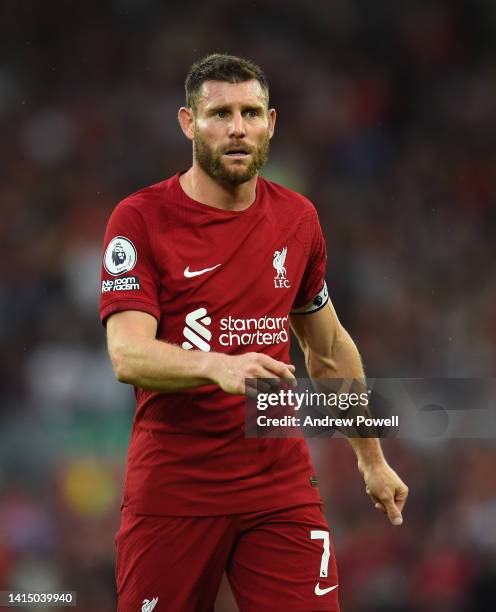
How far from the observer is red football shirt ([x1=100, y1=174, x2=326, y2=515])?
3.41 meters

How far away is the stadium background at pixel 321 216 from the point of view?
22.7 feet

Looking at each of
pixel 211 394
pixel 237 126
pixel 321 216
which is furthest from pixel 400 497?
pixel 321 216

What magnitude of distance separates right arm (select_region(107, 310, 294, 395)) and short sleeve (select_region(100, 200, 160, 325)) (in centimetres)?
3

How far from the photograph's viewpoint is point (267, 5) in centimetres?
1016

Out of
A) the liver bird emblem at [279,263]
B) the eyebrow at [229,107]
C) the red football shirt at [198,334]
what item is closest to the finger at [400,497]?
the red football shirt at [198,334]

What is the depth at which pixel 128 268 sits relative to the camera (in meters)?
3.39

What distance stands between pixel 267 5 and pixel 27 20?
2246 millimetres

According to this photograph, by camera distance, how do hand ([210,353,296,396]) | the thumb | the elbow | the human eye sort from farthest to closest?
the thumb, the human eye, the elbow, hand ([210,353,296,396])

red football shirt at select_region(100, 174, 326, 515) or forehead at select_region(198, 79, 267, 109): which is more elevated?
forehead at select_region(198, 79, 267, 109)

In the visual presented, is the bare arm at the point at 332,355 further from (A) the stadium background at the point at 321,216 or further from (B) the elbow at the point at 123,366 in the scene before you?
(A) the stadium background at the point at 321,216

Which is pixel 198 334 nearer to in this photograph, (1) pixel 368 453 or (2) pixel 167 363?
(2) pixel 167 363

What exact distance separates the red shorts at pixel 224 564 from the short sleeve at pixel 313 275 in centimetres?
79

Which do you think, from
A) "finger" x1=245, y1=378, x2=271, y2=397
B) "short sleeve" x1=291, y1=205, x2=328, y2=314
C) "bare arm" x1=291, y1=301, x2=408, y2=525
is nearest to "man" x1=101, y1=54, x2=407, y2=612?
"short sleeve" x1=291, y1=205, x2=328, y2=314

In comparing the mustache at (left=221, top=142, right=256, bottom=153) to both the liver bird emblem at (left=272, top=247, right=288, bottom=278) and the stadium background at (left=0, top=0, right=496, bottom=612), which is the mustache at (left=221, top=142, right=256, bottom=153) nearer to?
the liver bird emblem at (left=272, top=247, right=288, bottom=278)
